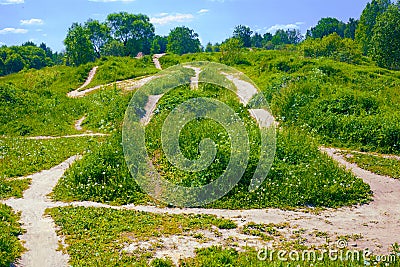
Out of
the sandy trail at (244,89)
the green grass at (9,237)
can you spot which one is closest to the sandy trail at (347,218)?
the green grass at (9,237)

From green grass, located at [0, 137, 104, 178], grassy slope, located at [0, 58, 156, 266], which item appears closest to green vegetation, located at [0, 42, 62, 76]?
grassy slope, located at [0, 58, 156, 266]

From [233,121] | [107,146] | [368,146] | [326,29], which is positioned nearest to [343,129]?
[368,146]

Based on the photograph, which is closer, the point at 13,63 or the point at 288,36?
the point at 13,63

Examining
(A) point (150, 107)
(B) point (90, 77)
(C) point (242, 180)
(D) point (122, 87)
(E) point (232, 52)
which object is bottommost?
(C) point (242, 180)

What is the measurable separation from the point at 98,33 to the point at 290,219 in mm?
67406

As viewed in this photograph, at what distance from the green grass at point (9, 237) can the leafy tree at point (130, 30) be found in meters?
62.8

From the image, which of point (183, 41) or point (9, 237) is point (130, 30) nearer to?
→ point (183, 41)

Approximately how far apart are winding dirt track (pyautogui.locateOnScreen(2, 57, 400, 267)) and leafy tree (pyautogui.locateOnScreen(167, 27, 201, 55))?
6824cm

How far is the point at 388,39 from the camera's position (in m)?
36.9

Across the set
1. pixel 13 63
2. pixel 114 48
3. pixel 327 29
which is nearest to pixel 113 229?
Result: pixel 114 48

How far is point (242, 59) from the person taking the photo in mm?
38000

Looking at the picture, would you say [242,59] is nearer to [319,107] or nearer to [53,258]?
[319,107]

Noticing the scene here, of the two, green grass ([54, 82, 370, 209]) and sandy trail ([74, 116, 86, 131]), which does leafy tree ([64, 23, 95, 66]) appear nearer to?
sandy trail ([74, 116, 86, 131])

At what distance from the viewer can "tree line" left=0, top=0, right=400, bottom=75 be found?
37956 mm
